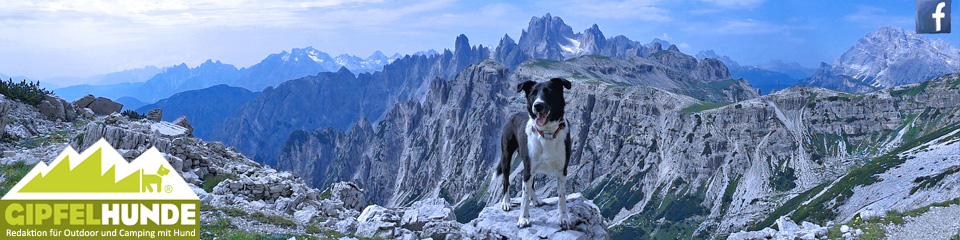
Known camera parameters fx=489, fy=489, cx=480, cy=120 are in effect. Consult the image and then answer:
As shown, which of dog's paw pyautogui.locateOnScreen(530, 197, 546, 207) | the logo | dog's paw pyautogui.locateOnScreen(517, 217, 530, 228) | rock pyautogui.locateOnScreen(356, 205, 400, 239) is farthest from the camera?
dog's paw pyautogui.locateOnScreen(530, 197, 546, 207)

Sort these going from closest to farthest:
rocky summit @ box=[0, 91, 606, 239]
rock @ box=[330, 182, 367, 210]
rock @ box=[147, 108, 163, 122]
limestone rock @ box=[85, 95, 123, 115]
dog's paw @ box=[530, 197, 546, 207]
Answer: rocky summit @ box=[0, 91, 606, 239] → dog's paw @ box=[530, 197, 546, 207] → rock @ box=[330, 182, 367, 210] → limestone rock @ box=[85, 95, 123, 115] → rock @ box=[147, 108, 163, 122]

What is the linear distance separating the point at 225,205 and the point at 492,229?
9054 millimetres

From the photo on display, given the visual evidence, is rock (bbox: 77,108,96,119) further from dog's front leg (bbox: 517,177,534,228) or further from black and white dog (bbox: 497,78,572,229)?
dog's front leg (bbox: 517,177,534,228)

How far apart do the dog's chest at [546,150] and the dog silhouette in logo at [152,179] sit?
9.61 meters

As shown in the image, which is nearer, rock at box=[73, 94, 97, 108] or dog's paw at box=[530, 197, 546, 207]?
dog's paw at box=[530, 197, 546, 207]

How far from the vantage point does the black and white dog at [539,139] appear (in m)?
11.7

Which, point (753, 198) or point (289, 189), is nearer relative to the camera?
point (289, 189)

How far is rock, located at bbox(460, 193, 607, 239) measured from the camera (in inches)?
555

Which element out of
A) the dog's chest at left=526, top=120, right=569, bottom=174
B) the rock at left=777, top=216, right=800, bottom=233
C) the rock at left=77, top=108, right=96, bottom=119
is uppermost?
the rock at left=77, top=108, right=96, bottom=119

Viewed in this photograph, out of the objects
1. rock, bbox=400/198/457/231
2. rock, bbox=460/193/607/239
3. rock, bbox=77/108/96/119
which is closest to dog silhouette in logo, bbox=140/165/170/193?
rock, bbox=400/198/457/231

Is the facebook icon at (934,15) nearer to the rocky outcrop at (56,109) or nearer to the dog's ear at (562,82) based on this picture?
the dog's ear at (562,82)

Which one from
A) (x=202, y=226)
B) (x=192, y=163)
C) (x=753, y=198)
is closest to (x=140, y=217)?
(x=202, y=226)

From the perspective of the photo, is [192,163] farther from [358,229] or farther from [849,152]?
[849,152]

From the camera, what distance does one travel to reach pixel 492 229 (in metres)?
14.8
